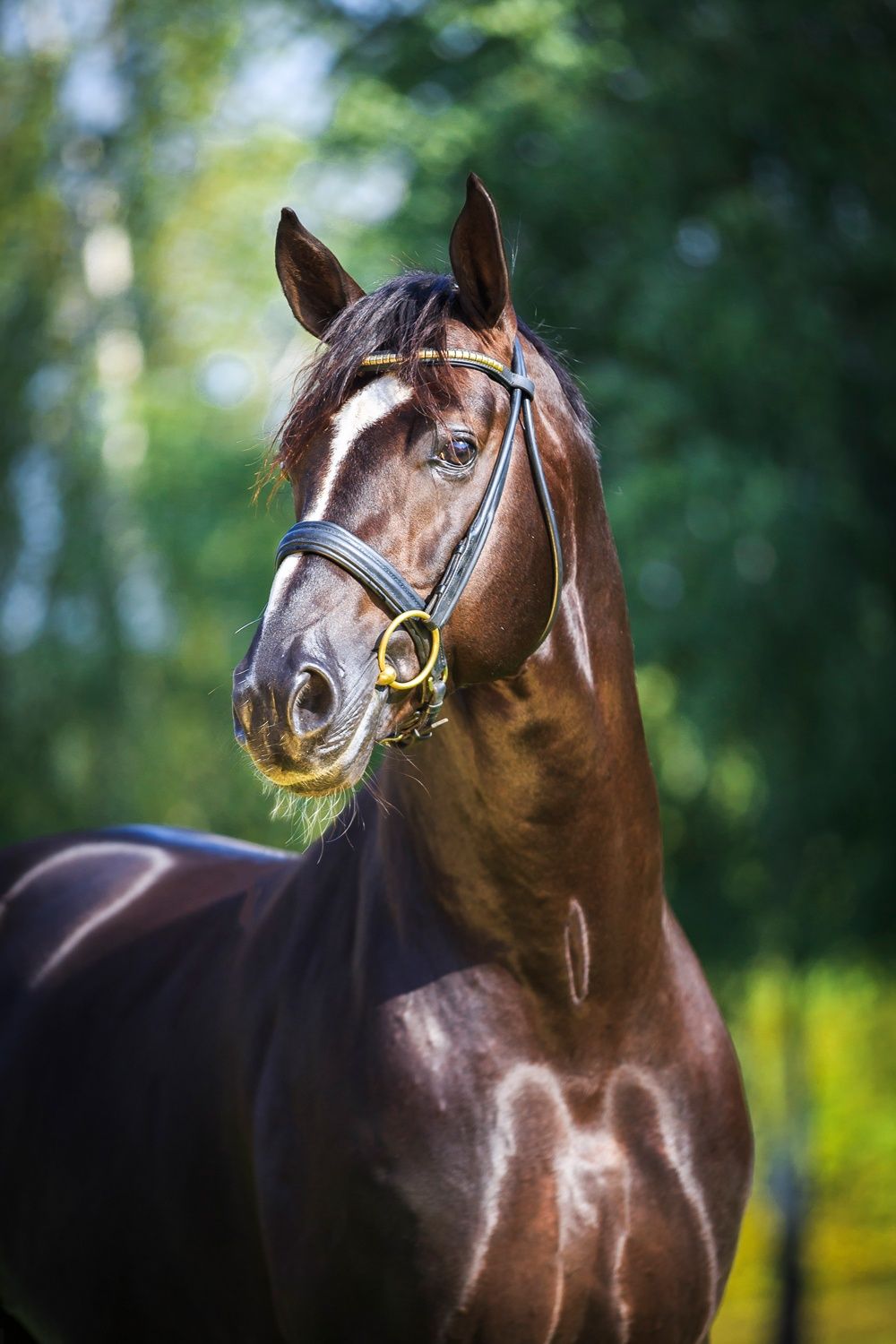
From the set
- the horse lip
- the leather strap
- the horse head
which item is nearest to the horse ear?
the horse head

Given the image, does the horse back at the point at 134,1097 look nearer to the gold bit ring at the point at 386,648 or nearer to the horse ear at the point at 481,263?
the gold bit ring at the point at 386,648

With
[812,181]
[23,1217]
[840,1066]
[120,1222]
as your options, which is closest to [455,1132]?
[120,1222]

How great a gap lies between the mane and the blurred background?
4.83 meters

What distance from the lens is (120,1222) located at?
3.01m

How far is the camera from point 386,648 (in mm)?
2111

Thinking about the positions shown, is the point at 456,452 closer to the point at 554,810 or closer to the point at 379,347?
the point at 379,347

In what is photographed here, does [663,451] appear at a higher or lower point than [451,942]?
higher

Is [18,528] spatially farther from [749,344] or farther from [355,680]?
[355,680]

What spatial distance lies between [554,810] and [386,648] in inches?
20.2

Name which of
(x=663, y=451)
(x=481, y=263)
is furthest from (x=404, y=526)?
(x=663, y=451)

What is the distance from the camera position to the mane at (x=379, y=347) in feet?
7.35

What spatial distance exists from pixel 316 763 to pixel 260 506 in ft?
26.5

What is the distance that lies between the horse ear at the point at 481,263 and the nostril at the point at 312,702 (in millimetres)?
760

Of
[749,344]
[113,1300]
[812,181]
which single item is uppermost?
[812,181]
